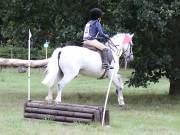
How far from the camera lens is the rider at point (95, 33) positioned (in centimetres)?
1362

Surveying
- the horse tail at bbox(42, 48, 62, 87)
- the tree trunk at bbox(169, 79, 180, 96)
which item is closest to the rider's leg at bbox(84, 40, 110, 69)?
the horse tail at bbox(42, 48, 62, 87)

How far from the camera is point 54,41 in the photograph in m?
19.1

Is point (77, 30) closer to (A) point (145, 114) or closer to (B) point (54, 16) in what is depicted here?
(B) point (54, 16)

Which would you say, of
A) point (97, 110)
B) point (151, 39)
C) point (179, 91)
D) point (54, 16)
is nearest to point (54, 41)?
point (54, 16)

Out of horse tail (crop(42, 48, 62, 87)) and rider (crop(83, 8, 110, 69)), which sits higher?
rider (crop(83, 8, 110, 69))

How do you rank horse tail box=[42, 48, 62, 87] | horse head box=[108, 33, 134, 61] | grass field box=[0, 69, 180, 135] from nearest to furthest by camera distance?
1. grass field box=[0, 69, 180, 135]
2. horse tail box=[42, 48, 62, 87]
3. horse head box=[108, 33, 134, 61]

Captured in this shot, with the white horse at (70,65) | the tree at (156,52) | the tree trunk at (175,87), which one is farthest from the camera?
the tree trunk at (175,87)

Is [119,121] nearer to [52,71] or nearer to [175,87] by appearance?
[52,71]

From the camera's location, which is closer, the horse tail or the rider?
the horse tail

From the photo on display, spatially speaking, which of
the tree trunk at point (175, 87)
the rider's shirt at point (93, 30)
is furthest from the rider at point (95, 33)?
the tree trunk at point (175, 87)

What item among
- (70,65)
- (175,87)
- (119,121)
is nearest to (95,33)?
(70,65)

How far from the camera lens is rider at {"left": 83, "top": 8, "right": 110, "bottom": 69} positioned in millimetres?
13617

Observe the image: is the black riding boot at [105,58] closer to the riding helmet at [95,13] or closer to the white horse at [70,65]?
the white horse at [70,65]

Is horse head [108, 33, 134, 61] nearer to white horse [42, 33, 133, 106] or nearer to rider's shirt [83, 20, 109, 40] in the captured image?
white horse [42, 33, 133, 106]
